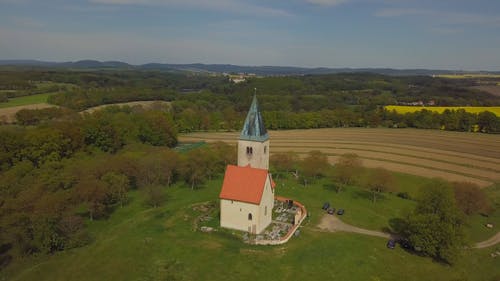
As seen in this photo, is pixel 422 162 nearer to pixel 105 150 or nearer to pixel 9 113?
pixel 105 150

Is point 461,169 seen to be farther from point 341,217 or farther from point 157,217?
point 157,217

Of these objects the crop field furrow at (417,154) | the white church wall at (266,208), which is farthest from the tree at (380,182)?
the crop field furrow at (417,154)

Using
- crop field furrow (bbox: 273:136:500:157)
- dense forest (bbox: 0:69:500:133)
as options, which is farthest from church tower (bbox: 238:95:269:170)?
dense forest (bbox: 0:69:500:133)

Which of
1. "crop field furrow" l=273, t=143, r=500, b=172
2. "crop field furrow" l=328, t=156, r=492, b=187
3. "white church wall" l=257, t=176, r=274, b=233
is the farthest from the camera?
"crop field furrow" l=273, t=143, r=500, b=172

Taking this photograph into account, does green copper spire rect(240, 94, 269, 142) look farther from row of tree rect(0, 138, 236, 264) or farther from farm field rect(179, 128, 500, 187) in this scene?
farm field rect(179, 128, 500, 187)

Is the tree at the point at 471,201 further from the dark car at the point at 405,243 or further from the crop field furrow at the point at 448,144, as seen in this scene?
the crop field furrow at the point at 448,144

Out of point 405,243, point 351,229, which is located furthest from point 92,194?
point 405,243

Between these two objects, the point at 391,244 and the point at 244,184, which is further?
the point at 244,184
